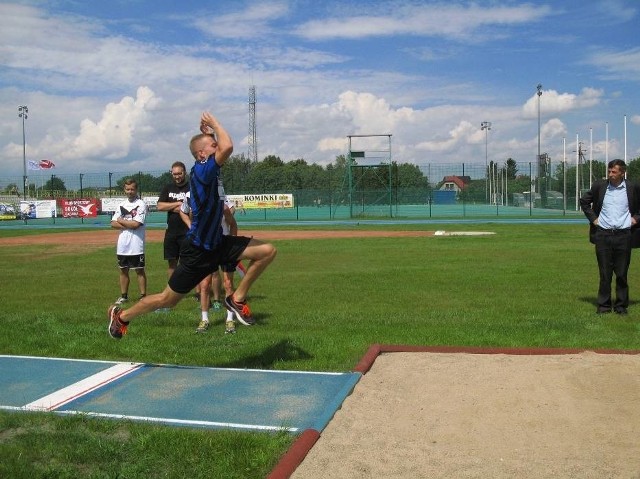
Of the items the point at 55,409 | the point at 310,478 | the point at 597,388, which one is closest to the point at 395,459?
the point at 310,478

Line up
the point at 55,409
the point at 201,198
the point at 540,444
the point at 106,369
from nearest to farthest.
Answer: the point at 540,444 < the point at 55,409 < the point at 201,198 < the point at 106,369

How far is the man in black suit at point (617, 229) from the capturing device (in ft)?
31.0

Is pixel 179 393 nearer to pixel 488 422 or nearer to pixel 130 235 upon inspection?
pixel 488 422

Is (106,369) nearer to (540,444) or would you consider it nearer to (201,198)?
(201,198)

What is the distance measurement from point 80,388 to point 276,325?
337 centimetres

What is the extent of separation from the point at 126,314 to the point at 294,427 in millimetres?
2457

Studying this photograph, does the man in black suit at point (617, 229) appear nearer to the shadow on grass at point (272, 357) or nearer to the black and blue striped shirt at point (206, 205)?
the shadow on grass at point (272, 357)

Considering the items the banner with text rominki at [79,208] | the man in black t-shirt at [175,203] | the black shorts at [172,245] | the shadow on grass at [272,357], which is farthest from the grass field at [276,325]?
the banner with text rominki at [79,208]

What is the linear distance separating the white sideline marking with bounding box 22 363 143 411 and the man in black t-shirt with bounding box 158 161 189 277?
3.12m

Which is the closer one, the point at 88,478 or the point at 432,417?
the point at 88,478

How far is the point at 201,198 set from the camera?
6121 millimetres

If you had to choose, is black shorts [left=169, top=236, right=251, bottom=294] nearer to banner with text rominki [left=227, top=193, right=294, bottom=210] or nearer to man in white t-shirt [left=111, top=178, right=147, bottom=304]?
man in white t-shirt [left=111, top=178, right=147, bottom=304]

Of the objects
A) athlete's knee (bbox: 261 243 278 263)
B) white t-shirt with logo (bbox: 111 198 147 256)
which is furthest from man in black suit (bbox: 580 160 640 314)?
white t-shirt with logo (bbox: 111 198 147 256)

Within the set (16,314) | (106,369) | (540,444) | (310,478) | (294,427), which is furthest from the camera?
(16,314)
